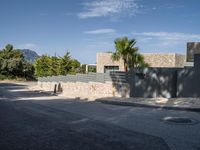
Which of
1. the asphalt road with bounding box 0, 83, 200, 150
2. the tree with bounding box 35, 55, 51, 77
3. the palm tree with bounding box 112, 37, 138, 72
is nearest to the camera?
the asphalt road with bounding box 0, 83, 200, 150

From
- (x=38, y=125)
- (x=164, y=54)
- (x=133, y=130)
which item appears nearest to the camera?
(x=133, y=130)

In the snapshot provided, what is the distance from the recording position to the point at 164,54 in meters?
46.5

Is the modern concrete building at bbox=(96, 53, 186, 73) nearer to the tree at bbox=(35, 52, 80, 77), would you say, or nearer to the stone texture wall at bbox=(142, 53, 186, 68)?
the stone texture wall at bbox=(142, 53, 186, 68)

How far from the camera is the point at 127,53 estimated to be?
44.9 metres

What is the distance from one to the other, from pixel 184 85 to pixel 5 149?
17486 millimetres

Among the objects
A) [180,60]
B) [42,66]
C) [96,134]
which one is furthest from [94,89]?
[42,66]

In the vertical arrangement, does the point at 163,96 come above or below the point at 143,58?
below

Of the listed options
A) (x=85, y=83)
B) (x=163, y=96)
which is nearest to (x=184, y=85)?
(x=163, y=96)

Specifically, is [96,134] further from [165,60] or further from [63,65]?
[63,65]

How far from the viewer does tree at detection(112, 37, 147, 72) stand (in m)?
44.4

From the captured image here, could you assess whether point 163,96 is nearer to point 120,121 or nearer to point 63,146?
point 120,121

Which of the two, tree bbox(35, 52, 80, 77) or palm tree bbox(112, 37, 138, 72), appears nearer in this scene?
palm tree bbox(112, 37, 138, 72)

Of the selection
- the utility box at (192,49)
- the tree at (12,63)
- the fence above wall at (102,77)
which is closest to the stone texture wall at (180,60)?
the fence above wall at (102,77)

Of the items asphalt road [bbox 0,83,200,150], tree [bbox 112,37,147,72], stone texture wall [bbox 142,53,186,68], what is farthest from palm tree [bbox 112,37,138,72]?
asphalt road [bbox 0,83,200,150]
